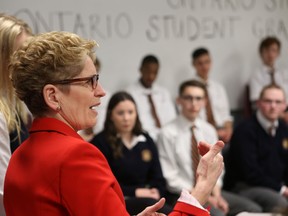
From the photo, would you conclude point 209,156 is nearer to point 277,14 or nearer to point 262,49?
point 262,49

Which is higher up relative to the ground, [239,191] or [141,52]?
→ [141,52]

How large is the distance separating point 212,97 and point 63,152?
4.15m

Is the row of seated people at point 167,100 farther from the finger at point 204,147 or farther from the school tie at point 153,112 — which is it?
the finger at point 204,147

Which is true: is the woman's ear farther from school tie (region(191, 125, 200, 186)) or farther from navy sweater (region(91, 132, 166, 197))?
school tie (region(191, 125, 200, 186))

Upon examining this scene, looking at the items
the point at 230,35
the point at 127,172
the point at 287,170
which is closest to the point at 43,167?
the point at 127,172

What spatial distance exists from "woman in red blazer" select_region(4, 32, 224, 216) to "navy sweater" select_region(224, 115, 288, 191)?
2624 mm

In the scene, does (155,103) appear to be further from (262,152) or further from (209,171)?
(209,171)

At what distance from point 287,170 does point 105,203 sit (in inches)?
123

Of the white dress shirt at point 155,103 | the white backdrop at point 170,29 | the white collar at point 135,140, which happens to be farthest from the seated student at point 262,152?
the white backdrop at point 170,29

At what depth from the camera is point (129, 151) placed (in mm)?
3525

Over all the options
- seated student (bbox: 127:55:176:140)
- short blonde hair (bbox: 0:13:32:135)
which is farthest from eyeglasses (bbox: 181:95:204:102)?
short blonde hair (bbox: 0:13:32:135)

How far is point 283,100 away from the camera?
165 inches

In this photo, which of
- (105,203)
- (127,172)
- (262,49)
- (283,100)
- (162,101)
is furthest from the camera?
(262,49)

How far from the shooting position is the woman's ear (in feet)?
4.68
